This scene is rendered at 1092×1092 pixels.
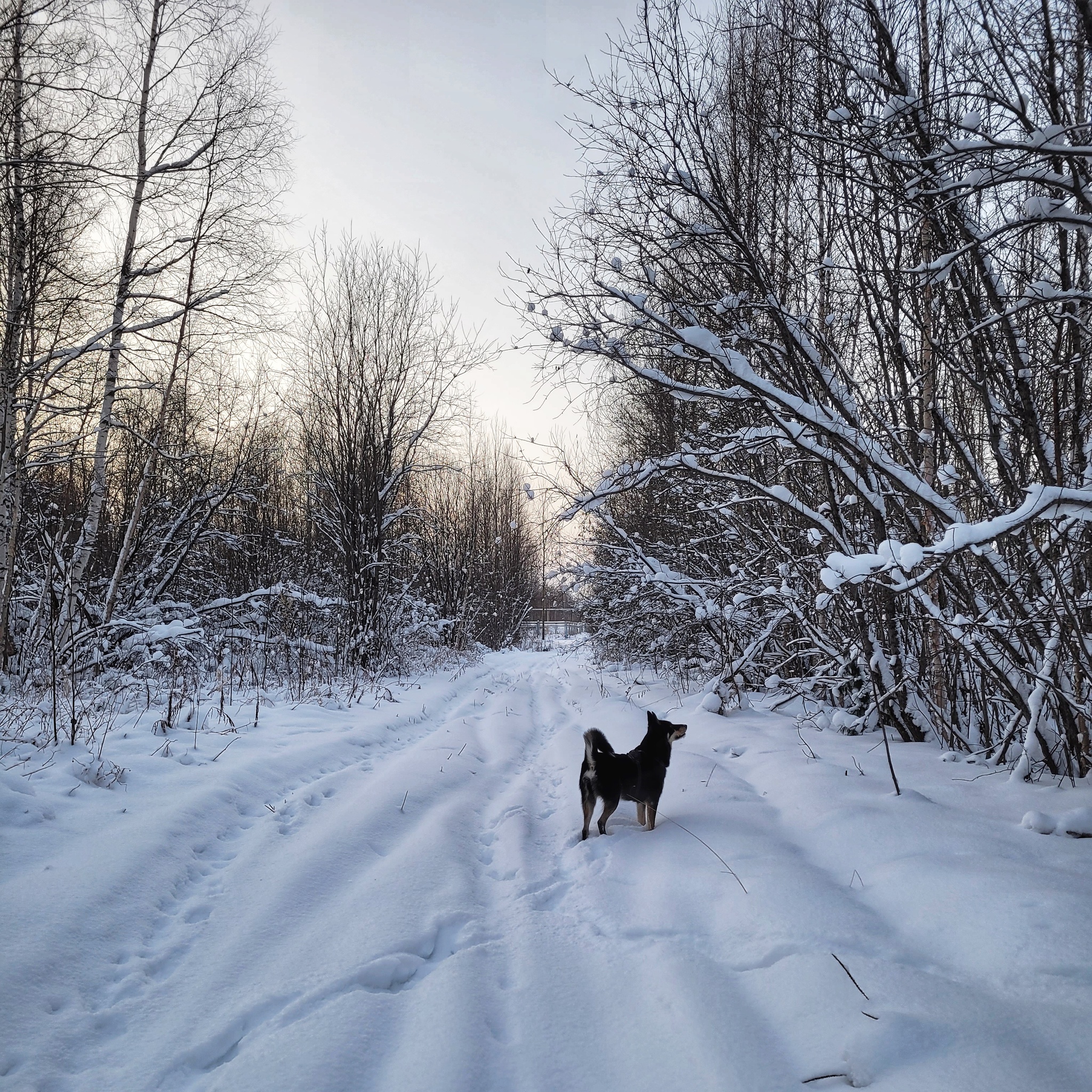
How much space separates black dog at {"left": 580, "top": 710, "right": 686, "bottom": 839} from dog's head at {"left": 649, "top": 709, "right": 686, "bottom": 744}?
14 cm

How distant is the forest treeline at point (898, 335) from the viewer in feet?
8.36

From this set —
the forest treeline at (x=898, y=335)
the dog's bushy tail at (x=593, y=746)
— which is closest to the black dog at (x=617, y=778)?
the dog's bushy tail at (x=593, y=746)

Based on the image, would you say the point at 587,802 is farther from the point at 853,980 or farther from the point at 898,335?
the point at 898,335

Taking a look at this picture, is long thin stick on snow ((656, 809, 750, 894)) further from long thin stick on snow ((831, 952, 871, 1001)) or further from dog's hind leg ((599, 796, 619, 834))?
long thin stick on snow ((831, 952, 871, 1001))

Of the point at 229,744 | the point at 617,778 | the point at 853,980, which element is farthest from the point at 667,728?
the point at 229,744

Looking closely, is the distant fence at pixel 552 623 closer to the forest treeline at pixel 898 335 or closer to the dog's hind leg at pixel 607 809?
the forest treeline at pixel 898 335

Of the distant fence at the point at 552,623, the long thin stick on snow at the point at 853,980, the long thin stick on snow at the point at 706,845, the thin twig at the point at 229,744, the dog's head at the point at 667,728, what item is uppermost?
the dog's head at the point at 667,728

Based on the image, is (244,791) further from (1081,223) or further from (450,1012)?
(1081,223)

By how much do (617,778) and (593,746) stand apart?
Result: 10.3 inches

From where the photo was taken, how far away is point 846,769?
3.83 m

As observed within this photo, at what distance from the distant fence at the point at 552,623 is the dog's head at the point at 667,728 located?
15719 millimetres

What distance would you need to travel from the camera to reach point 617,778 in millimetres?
3264

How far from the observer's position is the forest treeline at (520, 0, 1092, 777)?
8.36ft

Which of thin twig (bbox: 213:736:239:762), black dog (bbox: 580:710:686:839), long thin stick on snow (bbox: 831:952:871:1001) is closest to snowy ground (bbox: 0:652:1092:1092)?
long thin stick on snow (bbox: 831:952:871:1001)
